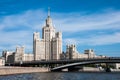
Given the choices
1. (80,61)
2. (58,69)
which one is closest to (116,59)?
(80,61)

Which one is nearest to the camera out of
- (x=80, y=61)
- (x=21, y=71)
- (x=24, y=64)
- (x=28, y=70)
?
(x=21, y=71)

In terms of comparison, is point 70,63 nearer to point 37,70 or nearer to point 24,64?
point 37,70

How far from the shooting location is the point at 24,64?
496 feet

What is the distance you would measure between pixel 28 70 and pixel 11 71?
17.0m

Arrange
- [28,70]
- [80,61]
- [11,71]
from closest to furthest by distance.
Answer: [11,71] → [28,70] → [80,61]

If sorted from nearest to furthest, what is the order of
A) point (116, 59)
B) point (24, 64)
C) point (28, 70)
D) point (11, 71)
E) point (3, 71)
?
point (3, 71)
point (11, 71)
point (28, 70)
point (116, 59)
point (24, 64)

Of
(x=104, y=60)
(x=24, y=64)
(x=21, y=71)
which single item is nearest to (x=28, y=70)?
Answer: (x=21, y=71)

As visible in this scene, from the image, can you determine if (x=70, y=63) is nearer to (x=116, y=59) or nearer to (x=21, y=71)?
(x=116, y=59)

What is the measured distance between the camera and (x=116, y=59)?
110 meters

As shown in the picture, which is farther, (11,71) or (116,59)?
(116,59)

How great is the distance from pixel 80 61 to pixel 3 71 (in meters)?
50.5

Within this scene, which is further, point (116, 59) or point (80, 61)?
point (80, 61)

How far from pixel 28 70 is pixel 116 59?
33813 mm

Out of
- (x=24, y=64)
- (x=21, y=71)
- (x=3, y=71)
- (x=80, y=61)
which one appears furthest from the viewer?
(x=24, y=64)
